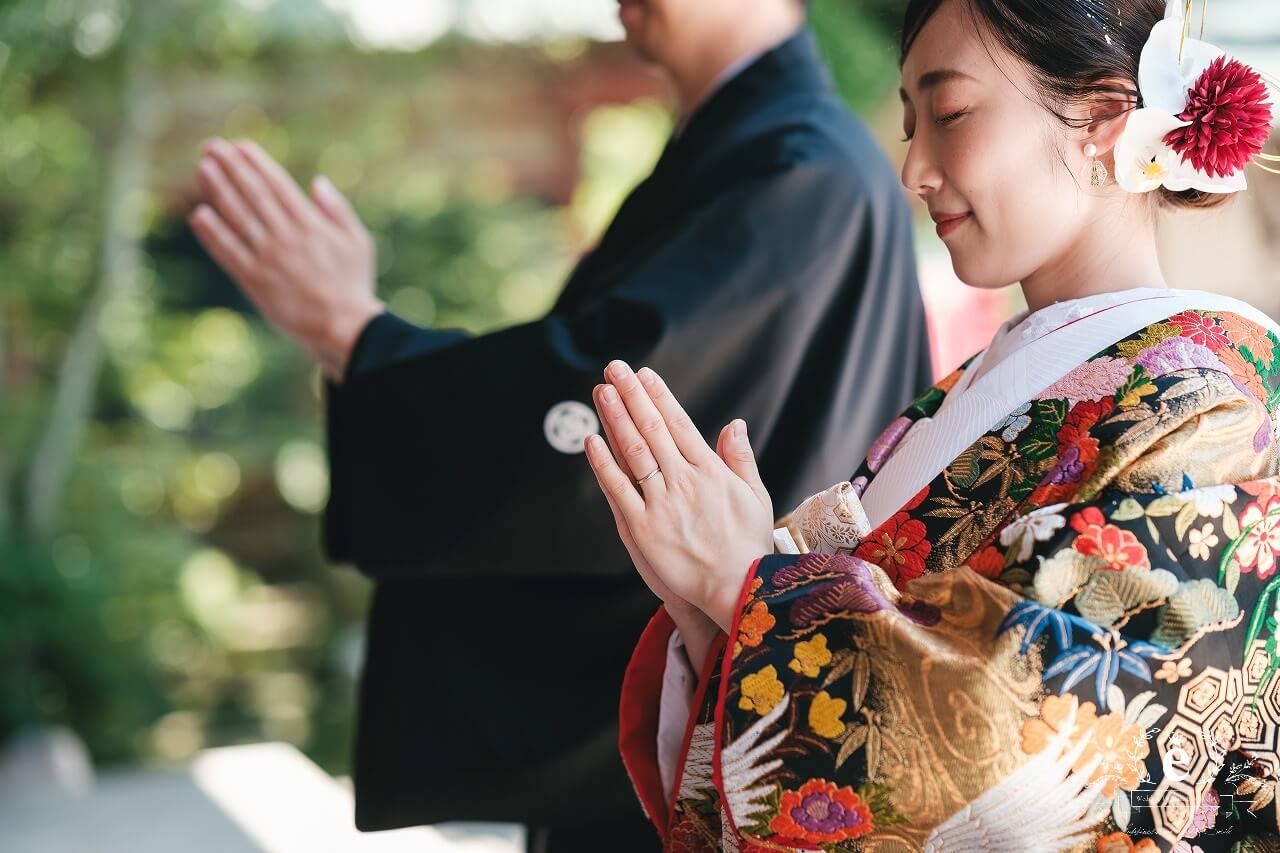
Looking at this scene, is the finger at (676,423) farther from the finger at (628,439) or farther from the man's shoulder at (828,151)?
the man's shoulder at (828,151)

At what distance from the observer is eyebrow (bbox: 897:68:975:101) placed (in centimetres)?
98

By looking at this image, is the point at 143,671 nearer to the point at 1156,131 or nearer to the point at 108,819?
the point at 108,819

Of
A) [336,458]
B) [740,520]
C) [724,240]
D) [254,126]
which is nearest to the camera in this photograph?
[740,520]

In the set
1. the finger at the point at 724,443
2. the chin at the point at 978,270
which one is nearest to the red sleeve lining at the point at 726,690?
the finger at the point at 724,443

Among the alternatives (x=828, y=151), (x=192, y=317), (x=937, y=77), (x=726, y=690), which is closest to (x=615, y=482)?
(x=726, y=690)

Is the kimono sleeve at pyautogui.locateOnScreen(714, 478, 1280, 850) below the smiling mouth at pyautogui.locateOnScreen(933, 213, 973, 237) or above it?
below

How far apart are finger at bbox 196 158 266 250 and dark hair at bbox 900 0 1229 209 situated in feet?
3.55

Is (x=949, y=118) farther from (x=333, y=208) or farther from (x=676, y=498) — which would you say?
(x=333, y=208)

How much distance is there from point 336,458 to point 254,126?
414 cm

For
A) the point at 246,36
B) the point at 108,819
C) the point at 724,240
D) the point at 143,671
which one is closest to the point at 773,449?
the point at 724,240

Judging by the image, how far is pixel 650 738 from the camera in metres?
1.08

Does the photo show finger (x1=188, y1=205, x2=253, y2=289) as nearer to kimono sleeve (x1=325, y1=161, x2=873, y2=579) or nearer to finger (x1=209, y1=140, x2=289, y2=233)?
finger (x1=209, y1=140, x2=289, y2=233)

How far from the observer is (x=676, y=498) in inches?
37.4

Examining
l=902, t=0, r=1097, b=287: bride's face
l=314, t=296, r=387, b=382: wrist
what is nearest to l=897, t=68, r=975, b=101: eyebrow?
l=902, t=0, r=1097, b=287: bride's face
